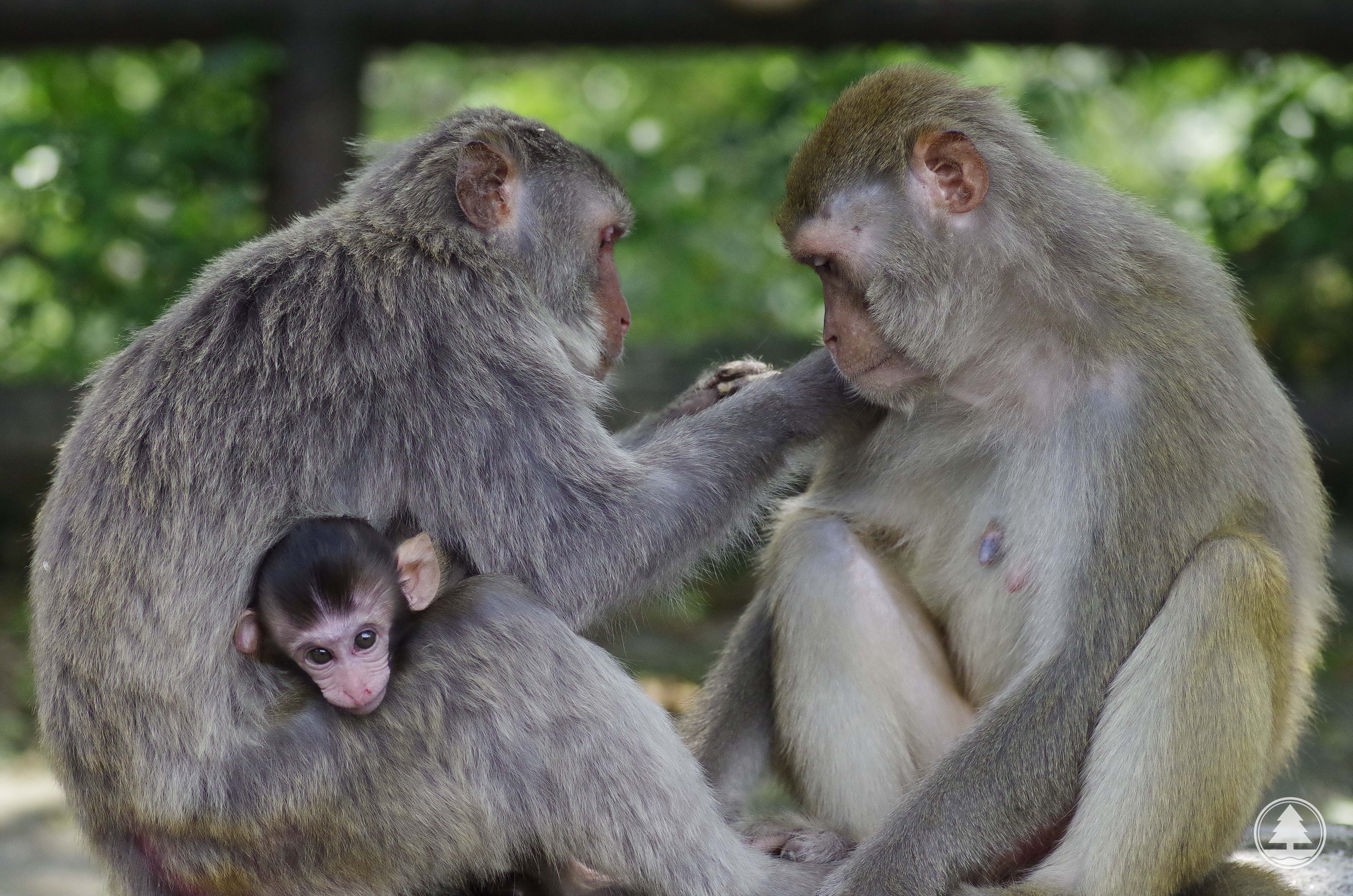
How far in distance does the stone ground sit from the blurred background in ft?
0.20

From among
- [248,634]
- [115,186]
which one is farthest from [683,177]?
[248,634]

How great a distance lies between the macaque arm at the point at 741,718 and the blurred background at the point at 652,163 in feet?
10.0

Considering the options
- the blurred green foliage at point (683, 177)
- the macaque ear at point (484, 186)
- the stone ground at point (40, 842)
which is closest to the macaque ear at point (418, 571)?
the macaque ear at point (484, 186)

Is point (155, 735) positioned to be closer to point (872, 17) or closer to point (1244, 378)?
point (1244, 378)

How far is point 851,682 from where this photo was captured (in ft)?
12.5

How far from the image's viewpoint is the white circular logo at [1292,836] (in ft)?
14.4

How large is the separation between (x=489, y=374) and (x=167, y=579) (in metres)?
0.91

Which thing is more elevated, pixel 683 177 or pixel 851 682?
pixel 683 177

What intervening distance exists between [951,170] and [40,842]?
17.3 feet

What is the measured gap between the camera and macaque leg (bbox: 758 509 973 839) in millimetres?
3832

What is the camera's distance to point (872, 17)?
324 inches

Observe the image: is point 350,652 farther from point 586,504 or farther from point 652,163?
point 652,163

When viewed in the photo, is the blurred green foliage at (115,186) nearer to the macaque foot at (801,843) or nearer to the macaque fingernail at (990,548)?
the macaque foot at (801,843)

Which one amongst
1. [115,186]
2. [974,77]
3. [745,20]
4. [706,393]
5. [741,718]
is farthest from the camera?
[745,20]
